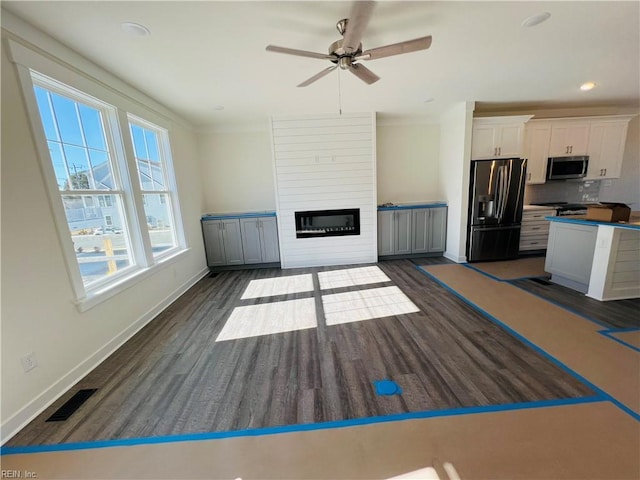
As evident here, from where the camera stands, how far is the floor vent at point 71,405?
174 cm

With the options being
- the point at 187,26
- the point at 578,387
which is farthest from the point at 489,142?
the point at 187,26

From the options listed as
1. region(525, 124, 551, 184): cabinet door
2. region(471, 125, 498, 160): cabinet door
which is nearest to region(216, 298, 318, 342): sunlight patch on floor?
region(471, 125, 498, 160): cabinet door

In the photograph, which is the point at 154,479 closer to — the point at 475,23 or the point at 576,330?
the point at 576,330

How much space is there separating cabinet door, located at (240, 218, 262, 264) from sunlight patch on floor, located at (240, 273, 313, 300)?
28.2 inches

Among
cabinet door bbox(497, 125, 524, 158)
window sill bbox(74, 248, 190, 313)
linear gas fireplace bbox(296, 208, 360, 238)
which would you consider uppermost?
cabinet door bbox(497, 125, 524, 158)

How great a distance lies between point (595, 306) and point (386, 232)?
297 cm

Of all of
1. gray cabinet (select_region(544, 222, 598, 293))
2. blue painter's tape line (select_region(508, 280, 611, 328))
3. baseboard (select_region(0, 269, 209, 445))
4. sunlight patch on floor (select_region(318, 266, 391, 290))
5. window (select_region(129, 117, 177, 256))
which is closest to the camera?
baseboard (select_region(0, 269, 209, 445))

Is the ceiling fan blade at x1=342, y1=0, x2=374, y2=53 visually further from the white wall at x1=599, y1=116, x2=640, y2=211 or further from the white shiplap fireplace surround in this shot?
the white wall at x1=599, y1=116, x2=640, y2=211

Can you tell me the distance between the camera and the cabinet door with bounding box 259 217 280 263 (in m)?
4.85

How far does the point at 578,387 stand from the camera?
1799 millimetres

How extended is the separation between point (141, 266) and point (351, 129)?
3.91 meters

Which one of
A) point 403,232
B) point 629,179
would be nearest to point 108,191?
point 403,232

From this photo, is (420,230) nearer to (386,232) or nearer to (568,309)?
(386,232)

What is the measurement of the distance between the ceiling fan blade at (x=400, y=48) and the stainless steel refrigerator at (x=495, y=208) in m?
3.19
